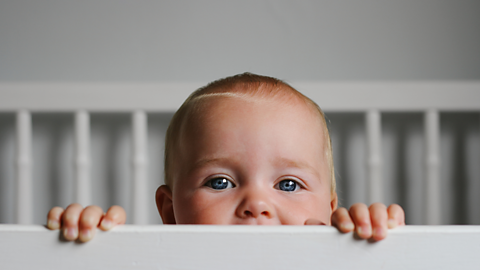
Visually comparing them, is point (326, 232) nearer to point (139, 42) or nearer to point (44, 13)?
point (139, 42)

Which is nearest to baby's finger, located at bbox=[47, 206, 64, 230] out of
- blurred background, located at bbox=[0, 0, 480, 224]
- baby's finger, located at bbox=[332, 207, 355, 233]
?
baby's finger, located at bbox=[332, 207, 355, 233]

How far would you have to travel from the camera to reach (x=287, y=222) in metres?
0.54

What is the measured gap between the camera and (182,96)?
95cm

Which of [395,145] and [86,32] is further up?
[86,32]

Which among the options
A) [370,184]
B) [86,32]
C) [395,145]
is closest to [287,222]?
[370,184]

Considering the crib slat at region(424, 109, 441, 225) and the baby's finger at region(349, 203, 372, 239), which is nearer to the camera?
the baby's finger at region(349, 203, 372, 239)

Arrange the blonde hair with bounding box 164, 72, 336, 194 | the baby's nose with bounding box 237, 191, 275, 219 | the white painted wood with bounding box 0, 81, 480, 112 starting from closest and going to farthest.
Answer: the baby's nose with bounding box 237, 191, 275, 219, the blonde hair with bounding box 164, 72, 336, 194, the white painted wood with bounding box 0, 81, 480, 112

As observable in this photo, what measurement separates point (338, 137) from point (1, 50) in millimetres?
916

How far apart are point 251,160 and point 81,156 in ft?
1.91

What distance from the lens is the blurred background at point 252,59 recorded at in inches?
42.8

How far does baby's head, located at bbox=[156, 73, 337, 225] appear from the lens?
54 cm

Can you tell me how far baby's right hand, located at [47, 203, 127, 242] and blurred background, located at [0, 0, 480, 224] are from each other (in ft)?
2.50

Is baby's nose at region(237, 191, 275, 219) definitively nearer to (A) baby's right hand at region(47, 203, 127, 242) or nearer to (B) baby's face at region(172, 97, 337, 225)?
(B) baby's face at region(172, 97, 337, 225)

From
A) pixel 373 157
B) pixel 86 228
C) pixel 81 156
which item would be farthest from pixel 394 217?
pixel 81 156
